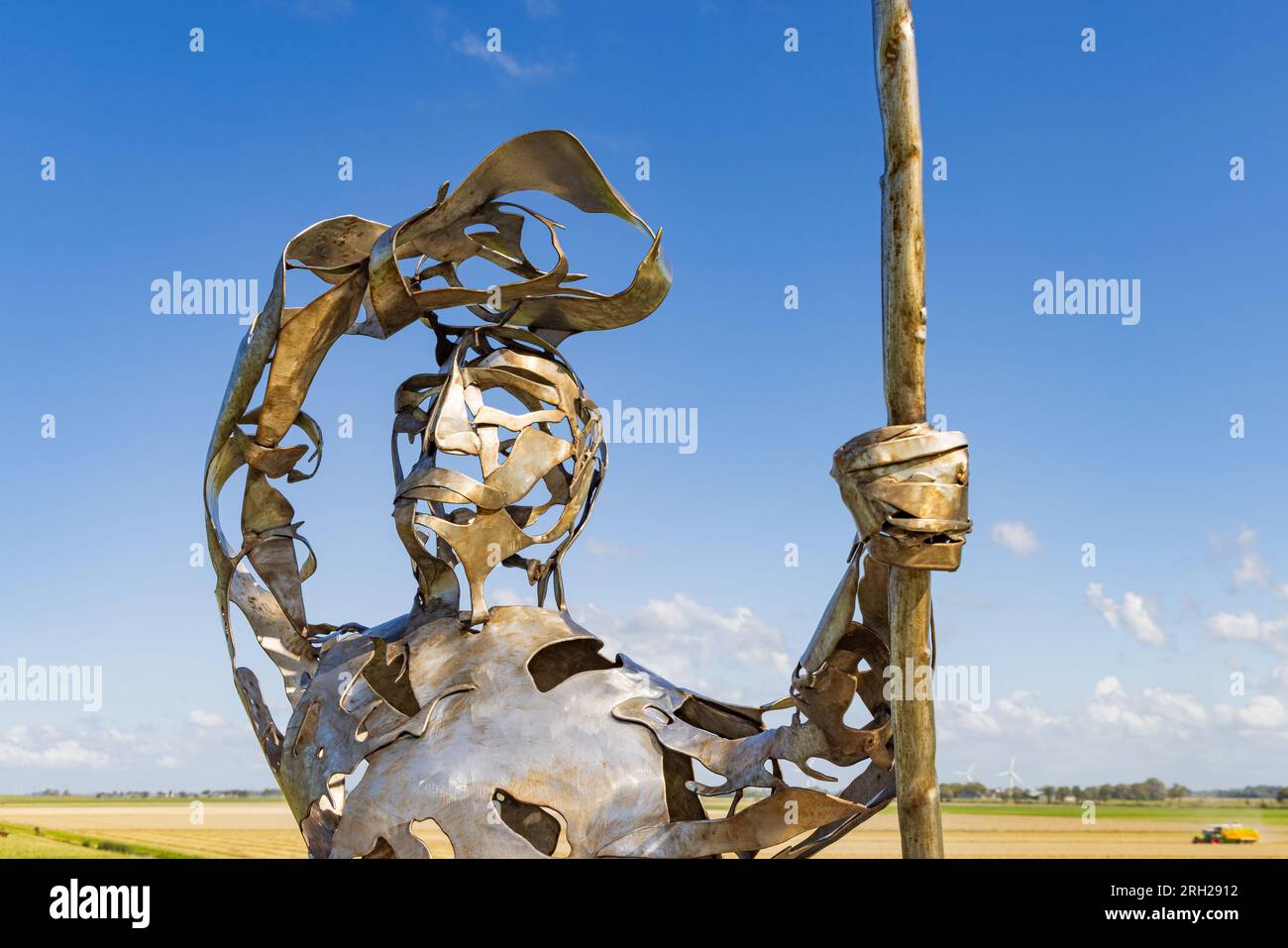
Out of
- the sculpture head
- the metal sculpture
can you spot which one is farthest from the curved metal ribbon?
the sculpture head

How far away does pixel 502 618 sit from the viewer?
6.82m

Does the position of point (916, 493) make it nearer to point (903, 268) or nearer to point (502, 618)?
point (903, 268)

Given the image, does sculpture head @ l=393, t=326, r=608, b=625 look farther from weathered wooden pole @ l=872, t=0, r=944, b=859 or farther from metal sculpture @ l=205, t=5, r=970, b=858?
weathered wooden pole @ l=872, t=0, r=944, b=859

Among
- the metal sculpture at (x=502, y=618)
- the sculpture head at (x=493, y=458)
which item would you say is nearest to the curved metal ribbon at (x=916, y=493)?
the metal sculpture at (x=502, y=618)

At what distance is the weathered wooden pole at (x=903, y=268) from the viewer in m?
4.68

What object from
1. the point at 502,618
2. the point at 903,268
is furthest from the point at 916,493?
the point at 502,618

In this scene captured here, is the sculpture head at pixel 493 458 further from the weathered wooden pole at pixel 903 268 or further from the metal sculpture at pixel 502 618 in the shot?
the weathered wooden pole at pixel 903 268

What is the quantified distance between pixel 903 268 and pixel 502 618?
3.06 metres

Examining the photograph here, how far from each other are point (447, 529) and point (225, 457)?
1.67 meters

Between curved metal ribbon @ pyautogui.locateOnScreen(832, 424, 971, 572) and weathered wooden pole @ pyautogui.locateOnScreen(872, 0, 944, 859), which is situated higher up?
weathered wooden pole @ pyautogui.locateOnScreen(872, 0, 944, 859)

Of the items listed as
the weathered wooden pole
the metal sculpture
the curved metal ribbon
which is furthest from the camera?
the metal sculpture

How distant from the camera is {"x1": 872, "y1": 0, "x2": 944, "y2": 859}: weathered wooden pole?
15.4 feet

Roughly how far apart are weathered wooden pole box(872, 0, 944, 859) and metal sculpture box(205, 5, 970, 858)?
16 cm
